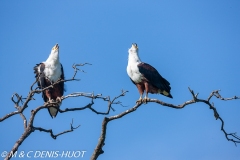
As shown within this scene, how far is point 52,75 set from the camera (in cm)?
954

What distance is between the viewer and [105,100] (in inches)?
300

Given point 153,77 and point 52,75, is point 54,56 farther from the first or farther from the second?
point 153,77

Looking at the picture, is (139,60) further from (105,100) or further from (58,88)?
(105,100)

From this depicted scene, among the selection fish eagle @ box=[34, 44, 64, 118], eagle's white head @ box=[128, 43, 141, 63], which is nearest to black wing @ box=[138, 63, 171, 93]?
eagle's white head @ box=[128, 43, 141, 63]

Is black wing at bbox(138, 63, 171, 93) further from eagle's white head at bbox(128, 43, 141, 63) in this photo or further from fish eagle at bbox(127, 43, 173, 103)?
eagle's white head at bbox(128, 43, 141, 63)

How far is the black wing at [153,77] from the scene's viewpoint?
9594 mm

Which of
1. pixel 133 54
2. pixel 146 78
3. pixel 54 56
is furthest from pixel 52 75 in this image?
pixel 146 78

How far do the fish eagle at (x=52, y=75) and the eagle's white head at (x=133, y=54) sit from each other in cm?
150

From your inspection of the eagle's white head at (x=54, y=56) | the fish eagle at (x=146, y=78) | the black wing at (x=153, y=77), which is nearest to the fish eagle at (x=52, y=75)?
the eagle's white head at (x=54, y=56)

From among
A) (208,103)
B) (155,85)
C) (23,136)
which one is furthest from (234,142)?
(23,136)

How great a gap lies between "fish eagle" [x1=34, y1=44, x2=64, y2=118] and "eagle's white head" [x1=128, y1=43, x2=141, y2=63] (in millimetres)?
1502

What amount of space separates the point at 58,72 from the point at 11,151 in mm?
2852

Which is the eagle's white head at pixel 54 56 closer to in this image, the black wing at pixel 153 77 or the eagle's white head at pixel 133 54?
the eagle's white head at pixel 133 54

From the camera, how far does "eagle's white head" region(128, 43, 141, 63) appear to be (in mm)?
9858
